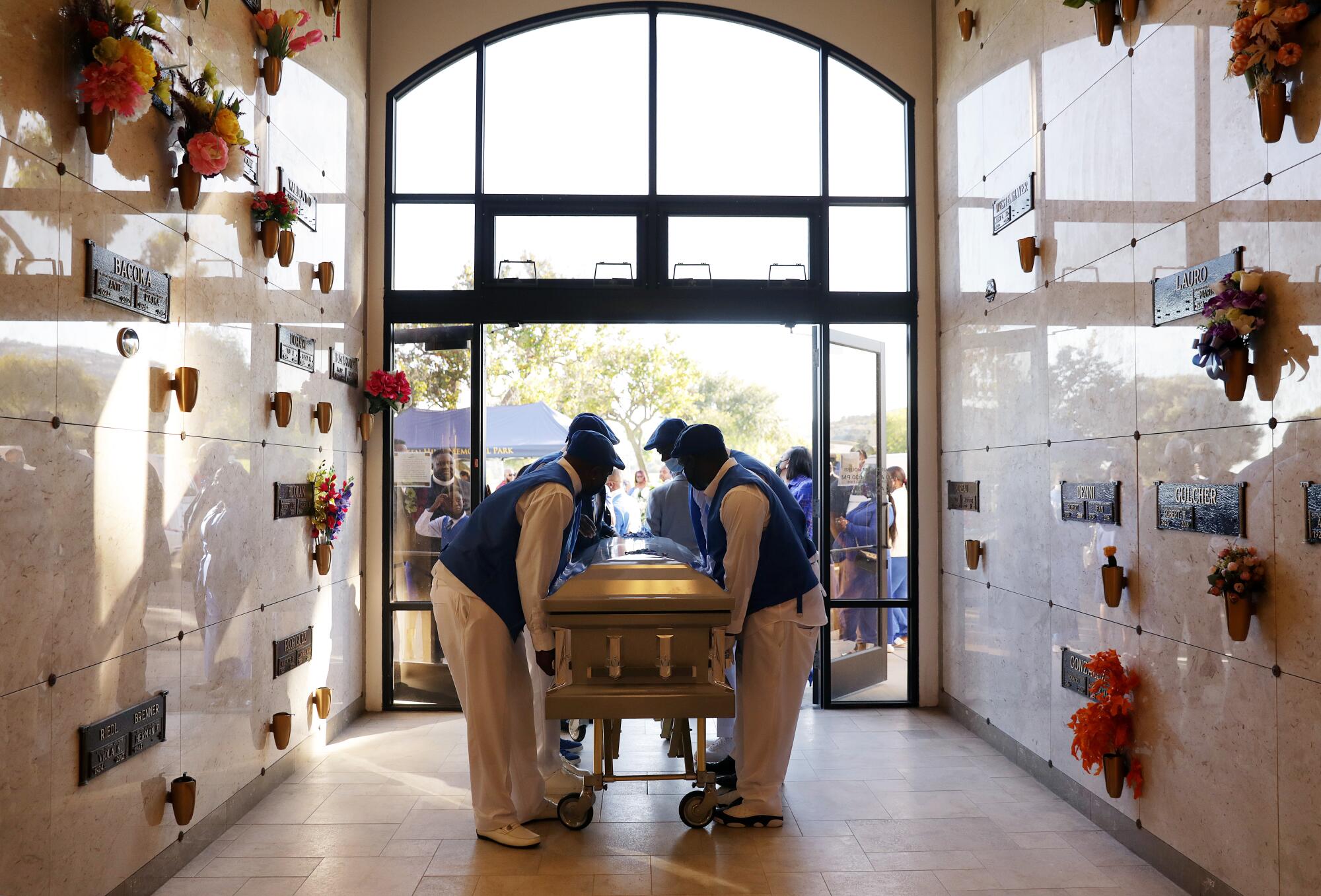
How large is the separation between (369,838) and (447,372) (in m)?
2.84

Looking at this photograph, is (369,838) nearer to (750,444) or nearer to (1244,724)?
(1244,724)

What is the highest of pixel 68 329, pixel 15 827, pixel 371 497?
pixel 68 329

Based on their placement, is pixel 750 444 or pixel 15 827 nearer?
pixel 15 827

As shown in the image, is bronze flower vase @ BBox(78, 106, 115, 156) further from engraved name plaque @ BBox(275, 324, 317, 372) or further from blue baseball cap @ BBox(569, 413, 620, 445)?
blue baseball cap @ BBox(569, 413, 620, 445)

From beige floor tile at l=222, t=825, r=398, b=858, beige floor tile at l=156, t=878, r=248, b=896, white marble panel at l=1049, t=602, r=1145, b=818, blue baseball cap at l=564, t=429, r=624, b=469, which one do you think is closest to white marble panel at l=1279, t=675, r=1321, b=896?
white marble panel at l=1049, t=602, r=1145, b=818

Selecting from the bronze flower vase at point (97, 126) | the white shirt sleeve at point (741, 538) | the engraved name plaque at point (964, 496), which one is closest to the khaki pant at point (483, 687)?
the white shirt sleeve at point (741, 538)

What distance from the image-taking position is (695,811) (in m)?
3.66

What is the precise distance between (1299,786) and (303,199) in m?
4.43

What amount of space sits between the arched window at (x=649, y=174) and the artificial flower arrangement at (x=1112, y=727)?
280 centimetres

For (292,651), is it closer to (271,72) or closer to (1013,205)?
(271,72)

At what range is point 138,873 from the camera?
302cm

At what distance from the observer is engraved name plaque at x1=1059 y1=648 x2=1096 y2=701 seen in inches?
149

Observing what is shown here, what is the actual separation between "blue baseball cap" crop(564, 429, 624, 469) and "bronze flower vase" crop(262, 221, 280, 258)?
1.61m

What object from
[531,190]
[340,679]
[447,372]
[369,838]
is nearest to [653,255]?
[531,190]
